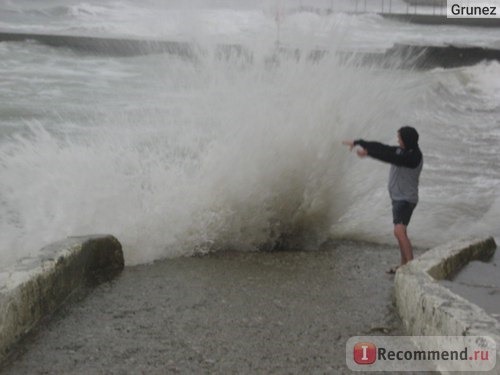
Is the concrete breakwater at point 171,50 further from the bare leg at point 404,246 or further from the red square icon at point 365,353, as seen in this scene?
the red square icon at point 365,353

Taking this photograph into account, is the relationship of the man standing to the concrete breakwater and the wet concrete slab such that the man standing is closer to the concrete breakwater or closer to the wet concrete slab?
the wet concrete slab

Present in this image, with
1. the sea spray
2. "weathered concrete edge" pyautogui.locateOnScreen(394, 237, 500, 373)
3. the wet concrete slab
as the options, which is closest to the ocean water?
the sea spray

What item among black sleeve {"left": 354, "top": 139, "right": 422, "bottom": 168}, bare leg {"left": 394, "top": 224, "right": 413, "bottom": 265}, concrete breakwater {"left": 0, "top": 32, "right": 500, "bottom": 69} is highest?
black sleeve {"left": 354, "top": 139, "right": 422, "bottom": 168}

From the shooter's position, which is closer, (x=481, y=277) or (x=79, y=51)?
(x=481, y=277)

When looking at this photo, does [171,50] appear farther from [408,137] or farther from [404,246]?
[404,246]

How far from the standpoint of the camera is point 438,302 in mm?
3412

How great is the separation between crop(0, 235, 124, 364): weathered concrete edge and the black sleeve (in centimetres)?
198

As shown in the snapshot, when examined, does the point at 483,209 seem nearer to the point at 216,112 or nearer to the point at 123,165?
the point at 216,112

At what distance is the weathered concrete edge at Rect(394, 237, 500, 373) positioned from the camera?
10.2ft

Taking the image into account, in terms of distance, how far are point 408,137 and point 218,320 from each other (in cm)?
217

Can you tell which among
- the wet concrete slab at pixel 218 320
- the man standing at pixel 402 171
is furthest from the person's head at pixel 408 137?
the wet concrete slab at pixel 218 320

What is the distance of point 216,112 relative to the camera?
21.7ft

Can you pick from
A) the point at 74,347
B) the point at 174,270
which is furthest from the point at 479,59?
the point at 74,347

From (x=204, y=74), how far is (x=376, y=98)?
1.84m
